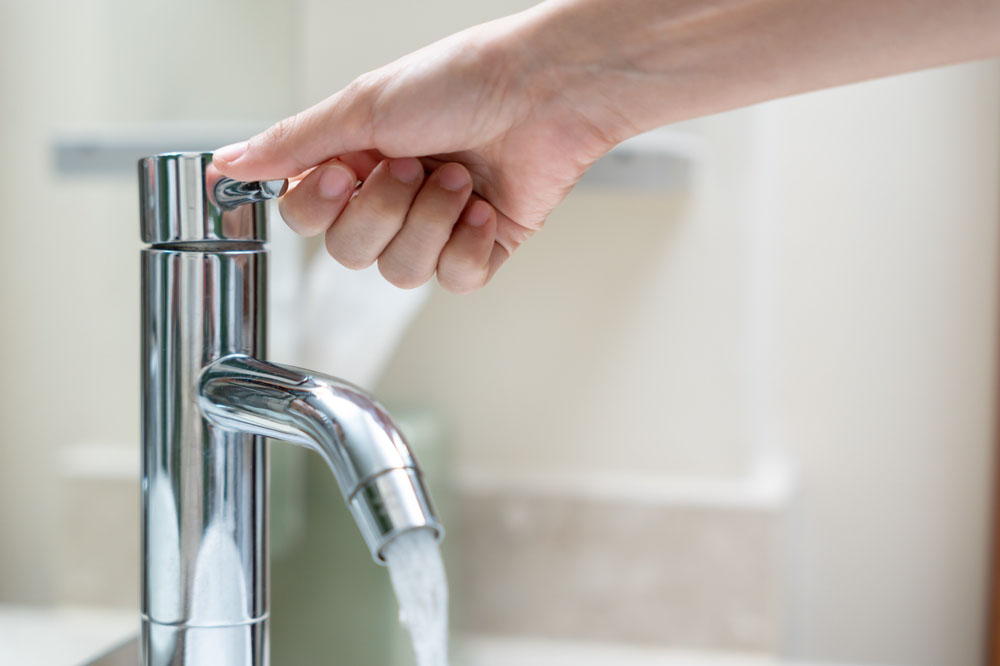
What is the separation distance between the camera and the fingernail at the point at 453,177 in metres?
0.40

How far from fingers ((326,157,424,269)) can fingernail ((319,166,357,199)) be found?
0.7 inches

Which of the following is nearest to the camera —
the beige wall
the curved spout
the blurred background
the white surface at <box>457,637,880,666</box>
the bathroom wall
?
the curved spout

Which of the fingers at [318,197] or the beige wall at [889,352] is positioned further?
the beige wall at [889,352]

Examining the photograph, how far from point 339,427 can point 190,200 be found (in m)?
0.10

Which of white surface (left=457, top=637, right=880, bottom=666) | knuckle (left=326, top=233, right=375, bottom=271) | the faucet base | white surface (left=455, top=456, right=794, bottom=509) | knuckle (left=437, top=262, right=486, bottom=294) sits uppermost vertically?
knuckle (left=326, top=233, right=375, bottom=271)

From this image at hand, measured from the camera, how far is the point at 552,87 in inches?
14.6

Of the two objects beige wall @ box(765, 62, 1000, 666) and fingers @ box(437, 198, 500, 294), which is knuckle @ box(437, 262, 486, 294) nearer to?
fingers @ box(437, 198, 500, 294)

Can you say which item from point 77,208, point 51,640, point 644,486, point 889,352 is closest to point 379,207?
point 51,640

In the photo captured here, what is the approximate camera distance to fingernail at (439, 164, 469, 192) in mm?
405

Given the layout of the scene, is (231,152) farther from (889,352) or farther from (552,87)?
(889,352)

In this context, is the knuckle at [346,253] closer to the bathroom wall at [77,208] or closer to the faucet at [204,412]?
the faucet at [204,412]

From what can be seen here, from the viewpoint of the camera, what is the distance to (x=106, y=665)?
0.39m

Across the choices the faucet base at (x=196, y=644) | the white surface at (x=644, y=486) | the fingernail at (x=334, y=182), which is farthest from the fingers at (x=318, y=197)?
the white surface at (x=644, y=486)

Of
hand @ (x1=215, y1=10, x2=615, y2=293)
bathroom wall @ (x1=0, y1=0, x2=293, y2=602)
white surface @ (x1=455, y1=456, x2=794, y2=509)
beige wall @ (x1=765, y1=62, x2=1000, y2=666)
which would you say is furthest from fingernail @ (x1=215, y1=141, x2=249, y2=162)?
beige wall @ (x1=765, y1=62, x2=1000, y2=666)
